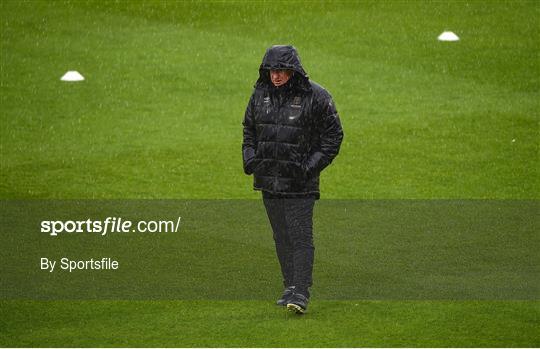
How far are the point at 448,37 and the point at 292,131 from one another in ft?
39.8

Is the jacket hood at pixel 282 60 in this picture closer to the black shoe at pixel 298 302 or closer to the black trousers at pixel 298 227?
the black trousers at pixel 298 227

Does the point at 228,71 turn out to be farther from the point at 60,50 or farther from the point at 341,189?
the point at 341,189

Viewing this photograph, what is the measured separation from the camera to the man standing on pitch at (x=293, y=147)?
928 centimetres

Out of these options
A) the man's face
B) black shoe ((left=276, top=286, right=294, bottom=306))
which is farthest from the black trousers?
the man's face

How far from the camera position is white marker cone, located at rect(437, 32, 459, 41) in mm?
20875

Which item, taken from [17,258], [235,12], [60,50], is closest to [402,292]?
[17,258]

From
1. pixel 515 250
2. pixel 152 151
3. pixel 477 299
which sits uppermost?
pixel 152 151

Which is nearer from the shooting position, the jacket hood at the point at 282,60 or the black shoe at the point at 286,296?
the jacket hood at the point at 282,60

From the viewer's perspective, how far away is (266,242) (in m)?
11.9

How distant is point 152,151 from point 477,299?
20.7 feet

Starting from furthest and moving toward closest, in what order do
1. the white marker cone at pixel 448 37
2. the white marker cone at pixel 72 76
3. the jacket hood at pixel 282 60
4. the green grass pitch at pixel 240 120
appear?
the white marker cone at pixel 448 37
the white marker cone at pixel 72 76
the green grass pitch at pixel 240 120
the jacket hood at pixel 282 60

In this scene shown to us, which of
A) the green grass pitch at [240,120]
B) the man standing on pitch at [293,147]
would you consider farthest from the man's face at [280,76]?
the green grass pitch at [240,120]

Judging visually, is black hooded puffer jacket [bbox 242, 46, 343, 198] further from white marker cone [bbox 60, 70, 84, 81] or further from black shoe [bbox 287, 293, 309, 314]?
white marker cone [bbox 60, 70, 84, 81]

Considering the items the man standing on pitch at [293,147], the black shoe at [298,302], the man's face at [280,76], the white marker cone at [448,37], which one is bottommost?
the black shoe at [298,302]
